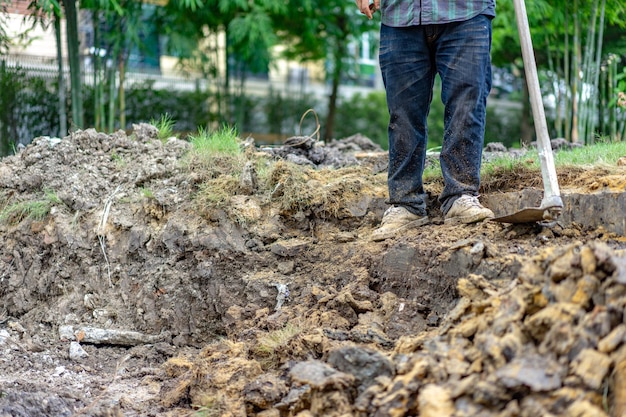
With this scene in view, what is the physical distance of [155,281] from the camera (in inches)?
159

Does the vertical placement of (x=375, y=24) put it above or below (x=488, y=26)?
above

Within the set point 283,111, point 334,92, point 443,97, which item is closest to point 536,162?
point 443,97

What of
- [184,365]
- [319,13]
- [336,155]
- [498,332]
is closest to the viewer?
[498,332]

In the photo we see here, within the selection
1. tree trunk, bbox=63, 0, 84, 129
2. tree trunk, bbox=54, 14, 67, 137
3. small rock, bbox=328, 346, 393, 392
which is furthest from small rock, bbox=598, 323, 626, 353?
tree trunk, bbox=54, 14, 67, 137

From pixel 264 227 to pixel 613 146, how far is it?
2.23m

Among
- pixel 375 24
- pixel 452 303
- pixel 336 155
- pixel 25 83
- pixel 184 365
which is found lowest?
pixel 184 365

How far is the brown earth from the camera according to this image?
84.2 inches

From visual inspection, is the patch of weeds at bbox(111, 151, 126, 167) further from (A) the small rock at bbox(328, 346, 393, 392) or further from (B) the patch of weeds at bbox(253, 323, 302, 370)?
(A) the small rock at bbox(328, 346, 393, 392)

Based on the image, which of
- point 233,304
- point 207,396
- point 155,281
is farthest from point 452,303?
point 155,281

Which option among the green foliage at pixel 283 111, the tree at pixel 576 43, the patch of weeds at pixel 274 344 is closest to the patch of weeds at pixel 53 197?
the patch of weeds at pixel 274 344

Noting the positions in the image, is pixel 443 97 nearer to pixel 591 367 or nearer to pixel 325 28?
pixel 591 367

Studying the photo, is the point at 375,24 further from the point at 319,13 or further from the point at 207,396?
the point at 207,396

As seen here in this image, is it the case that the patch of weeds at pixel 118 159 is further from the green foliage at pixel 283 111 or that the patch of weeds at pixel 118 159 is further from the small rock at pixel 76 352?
the green foliage at pixel 283 111

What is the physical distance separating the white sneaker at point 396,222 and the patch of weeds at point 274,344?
728 millimetres
